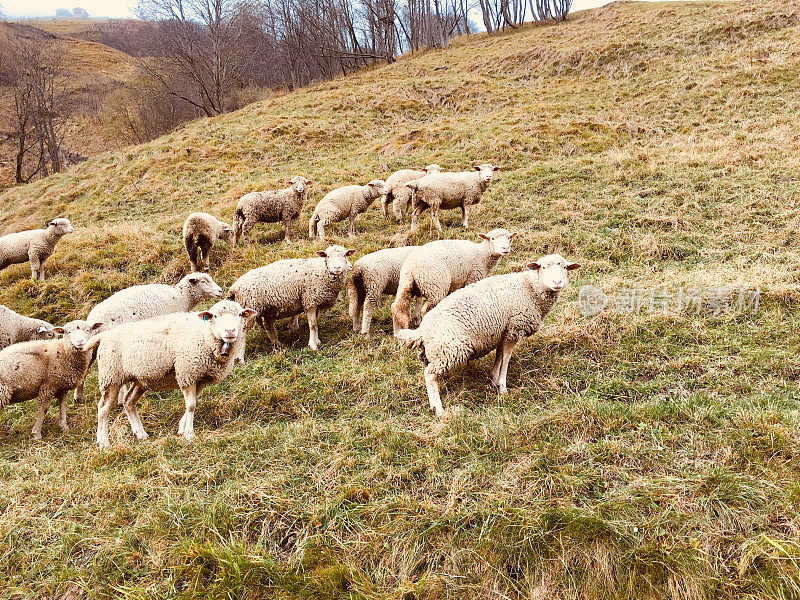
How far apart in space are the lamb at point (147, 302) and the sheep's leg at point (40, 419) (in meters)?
0.47

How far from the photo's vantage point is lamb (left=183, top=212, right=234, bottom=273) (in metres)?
9.48

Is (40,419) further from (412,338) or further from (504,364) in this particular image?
(504,364)

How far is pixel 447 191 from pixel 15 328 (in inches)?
344

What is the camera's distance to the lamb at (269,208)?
11086mm

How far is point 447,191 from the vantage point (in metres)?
10.3

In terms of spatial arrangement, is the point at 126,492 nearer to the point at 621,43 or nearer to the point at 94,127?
the point at 621,43

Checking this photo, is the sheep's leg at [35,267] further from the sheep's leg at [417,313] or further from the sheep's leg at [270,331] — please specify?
the sheep's leg at [417,313]

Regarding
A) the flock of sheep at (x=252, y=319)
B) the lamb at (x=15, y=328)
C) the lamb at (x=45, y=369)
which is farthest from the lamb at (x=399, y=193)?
the lamb at (x=15, y=328)

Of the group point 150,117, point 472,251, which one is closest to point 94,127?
point 150,117

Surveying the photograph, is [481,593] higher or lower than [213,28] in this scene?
lower

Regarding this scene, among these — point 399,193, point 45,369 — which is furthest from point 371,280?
→ point 399,193

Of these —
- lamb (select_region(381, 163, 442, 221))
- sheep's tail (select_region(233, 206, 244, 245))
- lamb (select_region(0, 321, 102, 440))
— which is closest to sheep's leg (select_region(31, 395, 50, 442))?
lamb (select_region(0, 321, 102, 440))

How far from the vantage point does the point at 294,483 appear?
3.51 meters

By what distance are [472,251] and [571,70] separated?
2131cm
